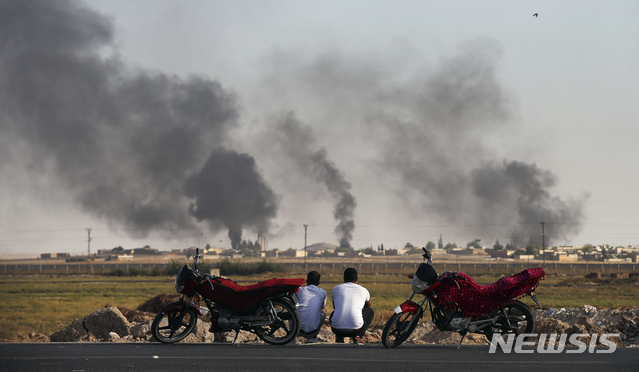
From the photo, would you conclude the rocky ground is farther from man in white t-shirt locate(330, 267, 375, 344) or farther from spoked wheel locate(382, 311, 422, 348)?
spoked wheel locate(382, 311, 422, 348)

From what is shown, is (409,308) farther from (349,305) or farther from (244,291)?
(244,291)

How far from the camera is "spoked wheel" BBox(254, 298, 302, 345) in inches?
462

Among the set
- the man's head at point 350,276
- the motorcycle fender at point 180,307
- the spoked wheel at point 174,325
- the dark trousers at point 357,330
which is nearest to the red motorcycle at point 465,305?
the dark trousers at point 357,330

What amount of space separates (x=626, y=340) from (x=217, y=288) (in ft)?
29.8

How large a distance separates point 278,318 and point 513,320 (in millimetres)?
4496

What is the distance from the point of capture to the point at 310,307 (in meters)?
12.0

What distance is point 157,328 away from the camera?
1227 centimetres

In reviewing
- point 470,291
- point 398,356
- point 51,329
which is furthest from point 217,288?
point 51,329

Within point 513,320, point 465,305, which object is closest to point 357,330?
point 465,305

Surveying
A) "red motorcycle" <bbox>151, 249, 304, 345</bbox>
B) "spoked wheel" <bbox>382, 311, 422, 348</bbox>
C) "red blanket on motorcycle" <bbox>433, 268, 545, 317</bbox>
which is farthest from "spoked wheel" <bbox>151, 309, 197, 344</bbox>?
"red blanket on motorcycle" <bbox>433, 268, 545, 317</bbox>

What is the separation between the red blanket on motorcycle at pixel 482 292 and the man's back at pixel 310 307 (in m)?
2.41

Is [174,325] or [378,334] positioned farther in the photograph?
[378,334]

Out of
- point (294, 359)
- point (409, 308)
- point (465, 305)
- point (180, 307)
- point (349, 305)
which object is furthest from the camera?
point (180, 307)

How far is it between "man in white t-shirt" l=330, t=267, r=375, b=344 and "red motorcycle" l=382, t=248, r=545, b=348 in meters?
0.62
